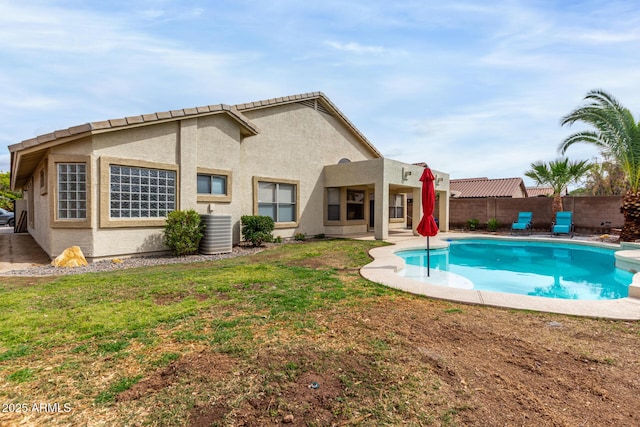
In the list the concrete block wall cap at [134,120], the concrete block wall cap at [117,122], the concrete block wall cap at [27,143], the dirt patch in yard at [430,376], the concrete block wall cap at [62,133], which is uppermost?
the concrete block wall cap at [134,120]

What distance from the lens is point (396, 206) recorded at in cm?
2475

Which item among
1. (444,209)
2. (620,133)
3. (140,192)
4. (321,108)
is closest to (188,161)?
(140,192)

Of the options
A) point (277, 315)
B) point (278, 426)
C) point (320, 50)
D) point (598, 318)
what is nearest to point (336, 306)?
point (277, 315)

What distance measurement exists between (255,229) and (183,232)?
→ 11.0ft

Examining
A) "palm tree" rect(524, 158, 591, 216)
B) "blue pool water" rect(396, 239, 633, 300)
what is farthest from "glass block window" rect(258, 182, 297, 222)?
"palm tree" rect(524, 158, 591, 216)

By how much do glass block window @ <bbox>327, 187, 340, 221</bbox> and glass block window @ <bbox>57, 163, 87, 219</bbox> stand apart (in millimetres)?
11986

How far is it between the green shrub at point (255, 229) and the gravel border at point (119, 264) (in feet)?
3.77

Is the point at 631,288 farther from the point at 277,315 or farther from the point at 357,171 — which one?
the point at 357,171

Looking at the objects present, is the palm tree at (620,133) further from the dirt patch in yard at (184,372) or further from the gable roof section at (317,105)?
the dirt patch in yard at (184,372)

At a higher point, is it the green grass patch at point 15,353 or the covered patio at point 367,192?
the covered patio at point 367,192

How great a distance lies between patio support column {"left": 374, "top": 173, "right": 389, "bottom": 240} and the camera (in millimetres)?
16328

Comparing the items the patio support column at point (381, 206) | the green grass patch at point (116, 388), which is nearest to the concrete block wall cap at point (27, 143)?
the green grass patch at point (116, 388)

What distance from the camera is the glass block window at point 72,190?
10117 mm

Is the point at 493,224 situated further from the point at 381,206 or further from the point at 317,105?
the point at 317,105
